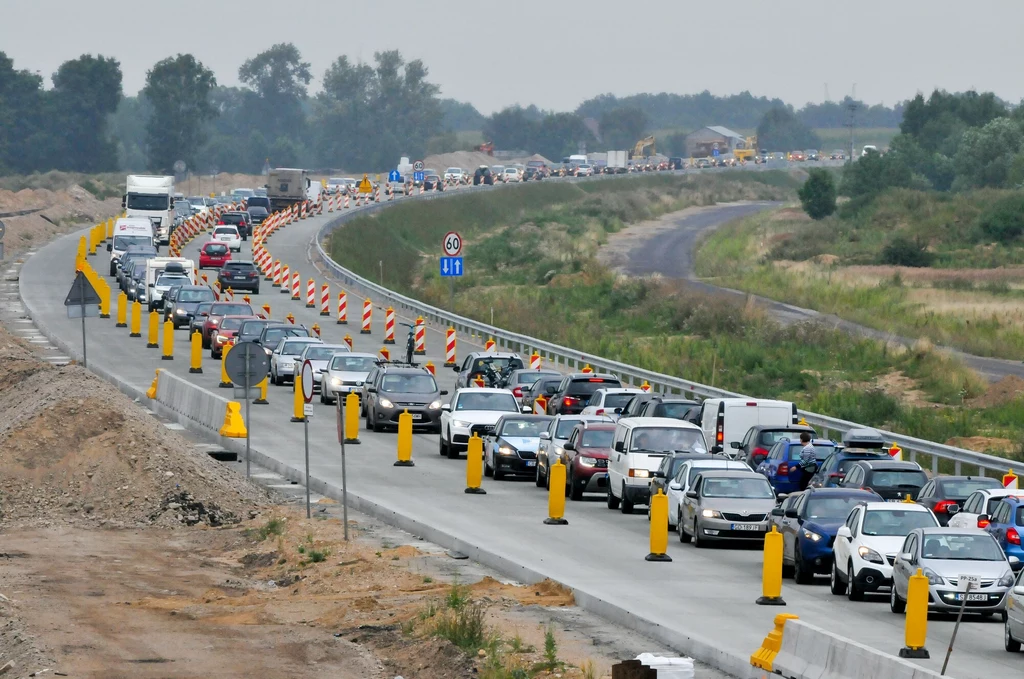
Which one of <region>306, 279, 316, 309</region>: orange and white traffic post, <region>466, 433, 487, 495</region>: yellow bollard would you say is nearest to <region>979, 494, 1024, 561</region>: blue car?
<region>466, 433, 487, 495</region>: yellow bollard

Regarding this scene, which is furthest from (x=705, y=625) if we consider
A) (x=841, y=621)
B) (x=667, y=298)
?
(x=667, y=298)

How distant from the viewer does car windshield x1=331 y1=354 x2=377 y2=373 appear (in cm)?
4375

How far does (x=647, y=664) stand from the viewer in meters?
12.9

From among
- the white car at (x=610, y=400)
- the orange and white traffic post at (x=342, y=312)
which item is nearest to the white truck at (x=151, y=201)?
the orange and white traffic post at (x=342, y=312)

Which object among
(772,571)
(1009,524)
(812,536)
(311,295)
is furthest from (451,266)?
(772,571)

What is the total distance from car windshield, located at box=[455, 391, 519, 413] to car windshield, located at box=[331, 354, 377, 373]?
21.3ft

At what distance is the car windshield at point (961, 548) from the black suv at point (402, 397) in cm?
2106

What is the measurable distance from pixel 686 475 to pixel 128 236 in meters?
52.2

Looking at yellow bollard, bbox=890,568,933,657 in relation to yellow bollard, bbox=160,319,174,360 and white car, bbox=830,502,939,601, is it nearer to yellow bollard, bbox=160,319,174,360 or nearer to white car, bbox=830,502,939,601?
white car, bbox=830,502,939,601

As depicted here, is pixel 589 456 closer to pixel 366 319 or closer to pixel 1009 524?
pixel 1009 524

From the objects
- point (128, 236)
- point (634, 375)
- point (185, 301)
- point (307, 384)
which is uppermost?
point (307, 384)

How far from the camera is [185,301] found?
58.5 meters

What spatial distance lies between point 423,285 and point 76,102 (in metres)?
102

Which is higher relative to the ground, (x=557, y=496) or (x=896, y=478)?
(x=896, y=478)
